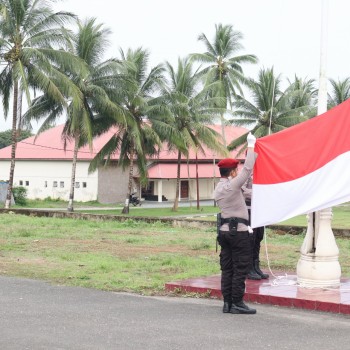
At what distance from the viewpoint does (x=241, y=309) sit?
7465mm

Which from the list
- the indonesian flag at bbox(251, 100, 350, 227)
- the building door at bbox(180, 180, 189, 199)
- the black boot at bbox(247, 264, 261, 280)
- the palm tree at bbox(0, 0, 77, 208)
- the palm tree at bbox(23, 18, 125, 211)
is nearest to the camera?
the indonesian flag at bbox(251, 100, 350, 227)

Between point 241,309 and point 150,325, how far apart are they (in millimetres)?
1150

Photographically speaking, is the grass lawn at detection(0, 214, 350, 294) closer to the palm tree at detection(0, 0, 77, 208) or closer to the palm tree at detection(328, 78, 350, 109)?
the palm tree at detection(0, 0, 77, 208)

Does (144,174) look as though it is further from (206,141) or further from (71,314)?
(71,314)

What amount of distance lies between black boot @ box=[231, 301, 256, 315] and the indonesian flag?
1.39m

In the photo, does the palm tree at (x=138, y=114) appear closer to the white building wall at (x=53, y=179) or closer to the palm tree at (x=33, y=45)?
the palm tree at (x=33, y=45)

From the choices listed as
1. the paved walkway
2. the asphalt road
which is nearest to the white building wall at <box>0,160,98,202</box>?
the paved walkway

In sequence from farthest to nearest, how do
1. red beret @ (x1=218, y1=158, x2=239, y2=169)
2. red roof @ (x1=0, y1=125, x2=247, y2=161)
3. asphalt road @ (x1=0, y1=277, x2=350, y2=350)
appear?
red roof @ (x1=0, y1=125, x2=247, y2=161)
red beret @ (x1=218, y1=158, x2=239, y2=169)
asphalt road @ (x1=0, y1=277, x2=350, y2=350)

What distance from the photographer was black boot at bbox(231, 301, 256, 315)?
746 cm

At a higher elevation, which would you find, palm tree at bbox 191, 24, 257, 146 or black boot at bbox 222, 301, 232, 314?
palm tree at bbox 191, 24, 257, 146

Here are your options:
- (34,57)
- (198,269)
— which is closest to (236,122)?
(34,57)

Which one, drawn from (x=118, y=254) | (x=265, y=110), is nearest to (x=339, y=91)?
(x=265, y=110)

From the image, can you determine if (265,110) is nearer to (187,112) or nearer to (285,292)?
(187,112)

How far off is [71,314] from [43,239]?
9.65 m
